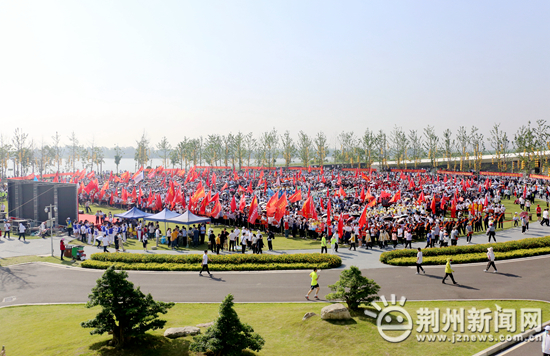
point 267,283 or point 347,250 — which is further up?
point 347,250

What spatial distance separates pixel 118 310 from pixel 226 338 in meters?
2.92

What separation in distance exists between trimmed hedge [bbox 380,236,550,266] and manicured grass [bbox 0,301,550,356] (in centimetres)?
617

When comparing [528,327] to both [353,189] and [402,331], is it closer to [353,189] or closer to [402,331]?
Answer: [402,331]

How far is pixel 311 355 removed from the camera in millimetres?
9445

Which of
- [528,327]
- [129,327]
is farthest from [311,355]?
[528,327]

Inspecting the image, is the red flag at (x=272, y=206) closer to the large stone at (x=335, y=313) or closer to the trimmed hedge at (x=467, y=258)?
the trimmed hedge at (x=467, y=258)

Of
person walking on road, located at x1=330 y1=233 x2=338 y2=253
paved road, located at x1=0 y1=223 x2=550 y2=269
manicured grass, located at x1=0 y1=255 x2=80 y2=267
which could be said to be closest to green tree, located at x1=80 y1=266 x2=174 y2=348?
paved road, located at x1=0 y1=223 x2=550 y2=269

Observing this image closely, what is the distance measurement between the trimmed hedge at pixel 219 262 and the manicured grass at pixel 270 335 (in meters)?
5.90

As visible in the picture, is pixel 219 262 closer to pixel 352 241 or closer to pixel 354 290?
pixel 352 241

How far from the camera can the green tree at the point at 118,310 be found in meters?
9.34

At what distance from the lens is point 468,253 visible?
69.1ft

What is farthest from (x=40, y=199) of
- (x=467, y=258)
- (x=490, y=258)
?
(x=490, y=258)

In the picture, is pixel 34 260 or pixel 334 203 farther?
pixel 334 203

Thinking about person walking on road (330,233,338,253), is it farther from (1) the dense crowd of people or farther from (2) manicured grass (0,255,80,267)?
(2) manicured grass (0,255,80,267)
